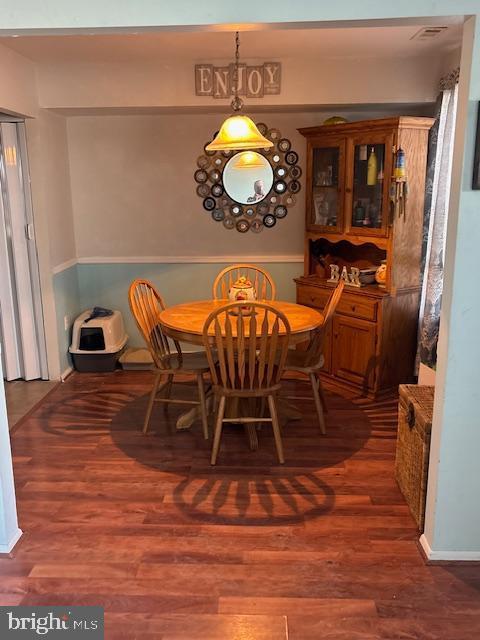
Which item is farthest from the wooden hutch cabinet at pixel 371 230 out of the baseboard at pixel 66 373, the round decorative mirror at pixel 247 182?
the baseboard at pixel 66 373

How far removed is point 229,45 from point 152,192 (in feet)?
5.15

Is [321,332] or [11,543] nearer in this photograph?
[11,543]

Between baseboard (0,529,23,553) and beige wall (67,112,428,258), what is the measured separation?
9.47 ft

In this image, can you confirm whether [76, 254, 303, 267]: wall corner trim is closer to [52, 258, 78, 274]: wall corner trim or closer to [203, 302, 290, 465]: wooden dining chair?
[52, 258, 78, 274]: wall corner trim

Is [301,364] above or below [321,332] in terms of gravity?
below

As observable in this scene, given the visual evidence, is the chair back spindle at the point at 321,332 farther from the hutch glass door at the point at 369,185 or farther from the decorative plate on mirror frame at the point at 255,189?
the decorative plate on mirror frame at the point at 255,189

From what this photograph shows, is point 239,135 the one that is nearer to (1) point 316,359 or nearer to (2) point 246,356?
(2) point 246,356

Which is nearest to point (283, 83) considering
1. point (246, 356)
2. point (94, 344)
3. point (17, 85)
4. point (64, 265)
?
point (17, 85)

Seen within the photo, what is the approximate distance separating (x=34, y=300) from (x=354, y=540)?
3027mm

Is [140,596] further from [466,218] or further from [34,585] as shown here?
[466,218]

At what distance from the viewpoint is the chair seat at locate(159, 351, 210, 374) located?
342cm

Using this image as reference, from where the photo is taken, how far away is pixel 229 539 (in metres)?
2.45

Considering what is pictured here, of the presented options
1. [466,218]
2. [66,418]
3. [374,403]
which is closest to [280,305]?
[374,403]

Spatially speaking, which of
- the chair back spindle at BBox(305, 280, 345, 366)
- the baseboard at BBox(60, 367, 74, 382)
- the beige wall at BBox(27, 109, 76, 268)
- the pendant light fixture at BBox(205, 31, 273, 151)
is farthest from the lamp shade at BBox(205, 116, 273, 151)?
the baseboard at BBox(60, 367, 74, 382)
